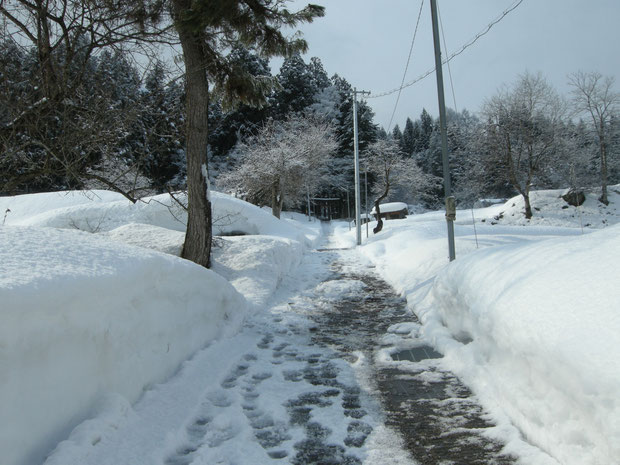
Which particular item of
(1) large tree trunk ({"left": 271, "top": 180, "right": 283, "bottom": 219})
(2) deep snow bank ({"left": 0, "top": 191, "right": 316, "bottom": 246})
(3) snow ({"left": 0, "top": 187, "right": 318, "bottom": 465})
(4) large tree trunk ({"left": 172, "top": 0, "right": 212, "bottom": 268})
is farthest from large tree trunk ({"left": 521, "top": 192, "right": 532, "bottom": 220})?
(3) snow ({"left": 0, "top": 187, "right": 318, "bottom": 465})

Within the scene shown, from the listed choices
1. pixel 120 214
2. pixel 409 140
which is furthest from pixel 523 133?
pixel 409 140

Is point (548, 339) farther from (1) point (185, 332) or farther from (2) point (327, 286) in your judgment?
(2) point (327, 286)

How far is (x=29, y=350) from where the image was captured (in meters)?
2.03

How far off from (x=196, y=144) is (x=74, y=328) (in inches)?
202

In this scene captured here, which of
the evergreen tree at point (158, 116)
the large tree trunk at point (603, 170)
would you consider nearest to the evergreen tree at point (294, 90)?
the large tree trunk at point (603, 170)

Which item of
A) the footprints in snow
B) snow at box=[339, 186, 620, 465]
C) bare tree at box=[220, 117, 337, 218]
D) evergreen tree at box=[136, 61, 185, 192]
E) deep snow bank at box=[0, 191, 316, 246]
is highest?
bare tree at box=[220, 117, 337, 218]

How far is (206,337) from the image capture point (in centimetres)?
443

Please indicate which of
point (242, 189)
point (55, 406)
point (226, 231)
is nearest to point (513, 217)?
point (242, 189)

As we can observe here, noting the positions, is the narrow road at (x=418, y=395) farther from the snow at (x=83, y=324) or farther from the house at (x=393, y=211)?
the house at (x=393, y=211)

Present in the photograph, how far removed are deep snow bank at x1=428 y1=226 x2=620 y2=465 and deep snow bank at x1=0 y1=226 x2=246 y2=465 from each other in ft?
8.66

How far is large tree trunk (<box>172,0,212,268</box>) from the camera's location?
6856 millimetres

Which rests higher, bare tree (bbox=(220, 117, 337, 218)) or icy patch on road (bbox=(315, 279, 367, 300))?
bare tree (bbox=(220, 117, 337, 218))

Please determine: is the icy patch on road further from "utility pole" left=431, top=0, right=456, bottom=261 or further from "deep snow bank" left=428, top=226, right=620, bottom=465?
"deep snow bank" left=428, top=226, right=620, bottom=465

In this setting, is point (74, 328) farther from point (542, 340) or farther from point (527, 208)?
point (527, 208)
